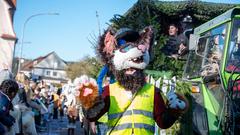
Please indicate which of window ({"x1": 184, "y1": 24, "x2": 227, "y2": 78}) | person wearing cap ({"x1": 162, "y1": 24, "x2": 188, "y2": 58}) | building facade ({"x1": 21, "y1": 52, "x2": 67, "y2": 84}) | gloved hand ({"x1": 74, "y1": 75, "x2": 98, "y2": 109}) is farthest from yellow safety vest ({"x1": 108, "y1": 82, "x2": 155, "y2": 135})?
building facade ({"x1": 21, "y1": 52, "x2": 67, "y2": 84})

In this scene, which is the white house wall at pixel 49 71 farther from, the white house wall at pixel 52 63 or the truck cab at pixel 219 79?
the truck cab at pixel 219 79

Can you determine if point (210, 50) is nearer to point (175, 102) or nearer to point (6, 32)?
point (175, 102)

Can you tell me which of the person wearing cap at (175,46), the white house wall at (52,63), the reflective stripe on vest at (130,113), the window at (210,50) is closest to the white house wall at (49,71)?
the white house wall at (52,63)

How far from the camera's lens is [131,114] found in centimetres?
415

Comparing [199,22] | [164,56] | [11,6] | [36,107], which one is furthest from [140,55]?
[11,6]

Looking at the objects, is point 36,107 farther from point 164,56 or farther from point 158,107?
point 158,107

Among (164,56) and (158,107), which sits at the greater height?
(164,56)

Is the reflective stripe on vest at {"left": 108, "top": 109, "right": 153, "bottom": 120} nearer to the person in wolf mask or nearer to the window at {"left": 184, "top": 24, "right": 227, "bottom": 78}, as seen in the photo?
the person in wolf mask

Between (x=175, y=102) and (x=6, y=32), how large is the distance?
87.6ft

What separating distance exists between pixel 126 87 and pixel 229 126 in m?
1.63

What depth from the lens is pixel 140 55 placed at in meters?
4.32

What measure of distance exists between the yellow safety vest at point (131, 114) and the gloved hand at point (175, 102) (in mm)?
181

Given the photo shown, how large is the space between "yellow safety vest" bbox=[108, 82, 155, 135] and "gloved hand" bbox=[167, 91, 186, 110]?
0.59 feet

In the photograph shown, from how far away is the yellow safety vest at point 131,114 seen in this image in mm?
4137
